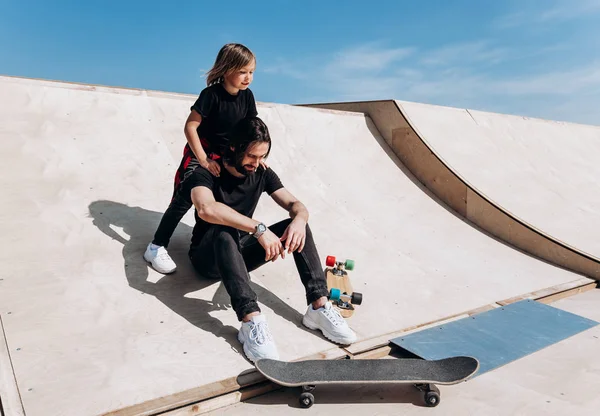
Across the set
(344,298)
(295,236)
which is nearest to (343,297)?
(344,298)

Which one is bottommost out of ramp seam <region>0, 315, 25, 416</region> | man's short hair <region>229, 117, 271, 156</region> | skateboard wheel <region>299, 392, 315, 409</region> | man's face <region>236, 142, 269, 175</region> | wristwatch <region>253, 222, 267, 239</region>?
skateboard wheel <region>299, 392, 315, 409</region>

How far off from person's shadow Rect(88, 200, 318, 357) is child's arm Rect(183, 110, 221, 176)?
83cm

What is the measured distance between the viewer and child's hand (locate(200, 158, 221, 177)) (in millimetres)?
2645

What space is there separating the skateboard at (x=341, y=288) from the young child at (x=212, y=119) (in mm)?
1126

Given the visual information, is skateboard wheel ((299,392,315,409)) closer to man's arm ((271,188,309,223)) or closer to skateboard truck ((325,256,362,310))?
skateboard truck ((325,256,362,310))

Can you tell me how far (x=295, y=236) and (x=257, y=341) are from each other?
0.63 metres

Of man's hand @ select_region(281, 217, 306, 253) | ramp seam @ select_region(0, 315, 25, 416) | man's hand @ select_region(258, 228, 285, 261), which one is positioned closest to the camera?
ramp seam @ select_region(0, 315, 25, 416)

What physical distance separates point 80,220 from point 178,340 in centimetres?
144

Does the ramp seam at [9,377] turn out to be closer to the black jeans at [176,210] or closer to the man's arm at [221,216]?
the black jeans at [176,210]

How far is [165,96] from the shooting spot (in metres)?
4.84

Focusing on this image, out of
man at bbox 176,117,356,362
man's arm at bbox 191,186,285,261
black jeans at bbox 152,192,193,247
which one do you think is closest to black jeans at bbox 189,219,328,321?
man at bbox 176,117,356,362

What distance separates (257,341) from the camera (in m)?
2.26

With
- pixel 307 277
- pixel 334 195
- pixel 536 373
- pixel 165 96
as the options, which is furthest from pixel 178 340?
pixel 165 96

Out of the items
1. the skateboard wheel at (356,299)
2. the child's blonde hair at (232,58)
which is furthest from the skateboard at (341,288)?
the child's blonde hair at (232,58)
